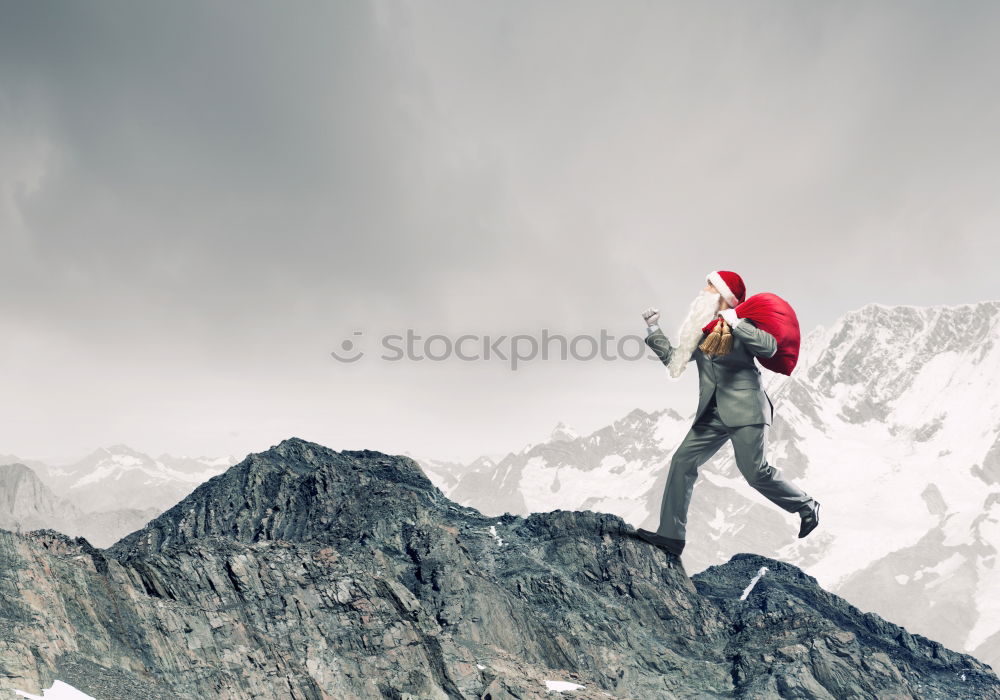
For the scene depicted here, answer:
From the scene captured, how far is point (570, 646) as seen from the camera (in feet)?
207

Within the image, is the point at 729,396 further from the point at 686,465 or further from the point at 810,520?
the point at 810,520

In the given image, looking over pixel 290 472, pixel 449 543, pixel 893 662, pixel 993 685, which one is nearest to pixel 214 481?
pixel 290 472

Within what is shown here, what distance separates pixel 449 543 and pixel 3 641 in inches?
1367

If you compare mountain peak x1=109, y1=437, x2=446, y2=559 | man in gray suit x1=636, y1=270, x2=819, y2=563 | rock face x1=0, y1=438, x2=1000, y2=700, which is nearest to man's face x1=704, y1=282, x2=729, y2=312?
man in gray suit x1=636, y1=270, x2=819, y2=563

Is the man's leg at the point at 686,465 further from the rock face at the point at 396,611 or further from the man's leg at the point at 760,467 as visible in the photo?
the rock face at the point at 396,611

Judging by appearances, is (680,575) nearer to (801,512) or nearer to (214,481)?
(214,481)

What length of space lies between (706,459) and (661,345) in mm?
4371

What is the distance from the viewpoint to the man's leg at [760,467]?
2797 centimetres

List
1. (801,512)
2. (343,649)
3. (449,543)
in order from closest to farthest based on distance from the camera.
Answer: (801,512), (343,649), (449,543)

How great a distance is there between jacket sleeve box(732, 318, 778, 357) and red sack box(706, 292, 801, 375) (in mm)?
365

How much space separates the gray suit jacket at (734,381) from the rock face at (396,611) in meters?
28.7

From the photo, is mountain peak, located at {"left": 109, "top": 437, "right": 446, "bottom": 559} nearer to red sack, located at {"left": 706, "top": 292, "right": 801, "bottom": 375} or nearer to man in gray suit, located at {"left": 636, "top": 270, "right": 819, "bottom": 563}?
man in gray suit, located at {"left": 636, "top": 270, "right": 819, "bottom": 563}

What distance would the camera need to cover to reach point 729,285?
28781 mm

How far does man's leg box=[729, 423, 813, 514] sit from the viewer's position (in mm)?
27969
